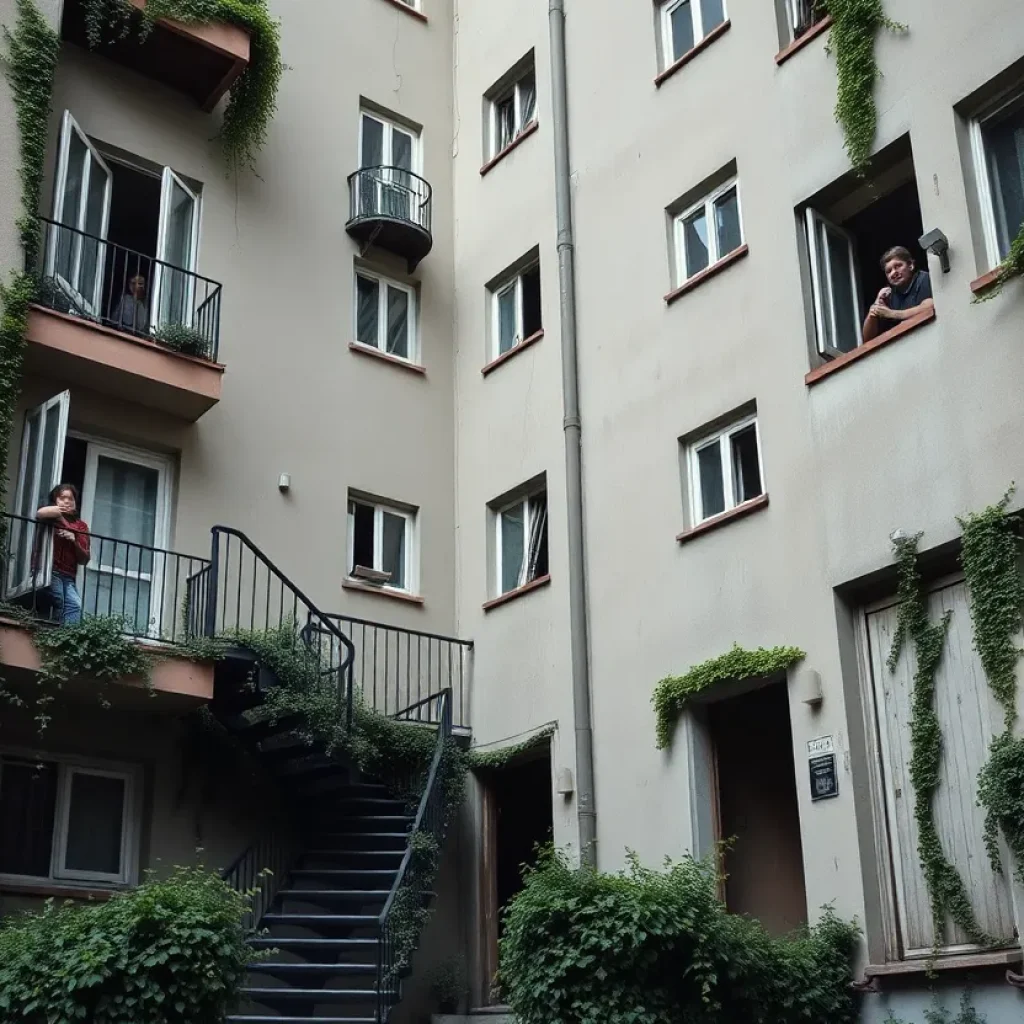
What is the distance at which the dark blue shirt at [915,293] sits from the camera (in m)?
11.9

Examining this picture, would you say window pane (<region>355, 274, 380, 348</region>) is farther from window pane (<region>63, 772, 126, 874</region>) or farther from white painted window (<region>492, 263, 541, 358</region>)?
window pane (<region>63, 772, 126, 874</region>)

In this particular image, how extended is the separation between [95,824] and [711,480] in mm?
6978

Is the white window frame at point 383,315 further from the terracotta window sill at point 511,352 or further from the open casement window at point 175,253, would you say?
the open casement window at point 175,253

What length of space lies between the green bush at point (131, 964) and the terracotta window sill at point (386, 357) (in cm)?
863

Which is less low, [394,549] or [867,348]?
[867,348]

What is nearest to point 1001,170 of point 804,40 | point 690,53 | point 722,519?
point 804,40

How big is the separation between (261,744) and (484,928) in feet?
10.9

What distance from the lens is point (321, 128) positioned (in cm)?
1791

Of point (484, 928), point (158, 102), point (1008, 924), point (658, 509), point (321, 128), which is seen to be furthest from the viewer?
point (321, 128)

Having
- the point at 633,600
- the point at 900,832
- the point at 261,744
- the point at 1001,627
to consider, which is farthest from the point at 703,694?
the point at 261,744

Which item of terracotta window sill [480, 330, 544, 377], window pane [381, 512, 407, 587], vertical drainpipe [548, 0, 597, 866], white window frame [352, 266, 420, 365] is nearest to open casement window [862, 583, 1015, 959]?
vertical drainpipe [548, 0, 597, 866]

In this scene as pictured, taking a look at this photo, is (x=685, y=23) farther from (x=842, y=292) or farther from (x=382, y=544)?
(x=382, y=544)

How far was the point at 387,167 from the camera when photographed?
58.1 feet

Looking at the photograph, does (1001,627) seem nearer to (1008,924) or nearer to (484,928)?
(1008,924)
